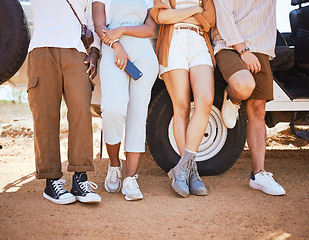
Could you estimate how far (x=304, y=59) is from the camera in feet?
15.0

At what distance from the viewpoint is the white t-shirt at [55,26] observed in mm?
2797

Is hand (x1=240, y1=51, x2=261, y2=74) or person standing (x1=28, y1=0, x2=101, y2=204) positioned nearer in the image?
person standing (x1=28, y1=0, x2=101, y2=204)

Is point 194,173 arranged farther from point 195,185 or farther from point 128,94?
point 128,94

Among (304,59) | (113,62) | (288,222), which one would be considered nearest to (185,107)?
(113,62)

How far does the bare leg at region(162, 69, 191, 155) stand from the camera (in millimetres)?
3109

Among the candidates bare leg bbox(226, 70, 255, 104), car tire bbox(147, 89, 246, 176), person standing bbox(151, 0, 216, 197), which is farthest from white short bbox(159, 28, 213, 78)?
car tire bbox(147, 89, 246, 176)

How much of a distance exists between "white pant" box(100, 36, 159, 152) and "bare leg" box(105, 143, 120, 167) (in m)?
0.07

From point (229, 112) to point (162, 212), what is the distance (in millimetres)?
1178

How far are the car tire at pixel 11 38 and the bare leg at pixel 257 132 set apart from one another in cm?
202

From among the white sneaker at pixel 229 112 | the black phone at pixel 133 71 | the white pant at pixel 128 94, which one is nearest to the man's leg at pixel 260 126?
the white sneaker at pixel 229 112

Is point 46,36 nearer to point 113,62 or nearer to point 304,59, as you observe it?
point 113,62

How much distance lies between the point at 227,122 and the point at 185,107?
0.49 m

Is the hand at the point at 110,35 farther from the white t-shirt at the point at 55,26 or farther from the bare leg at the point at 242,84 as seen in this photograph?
the bare leg at the point at 242,84

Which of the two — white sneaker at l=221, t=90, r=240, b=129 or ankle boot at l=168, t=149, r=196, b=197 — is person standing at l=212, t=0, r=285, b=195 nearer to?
white sneaker at l=221, t=90, r=240, b=129
